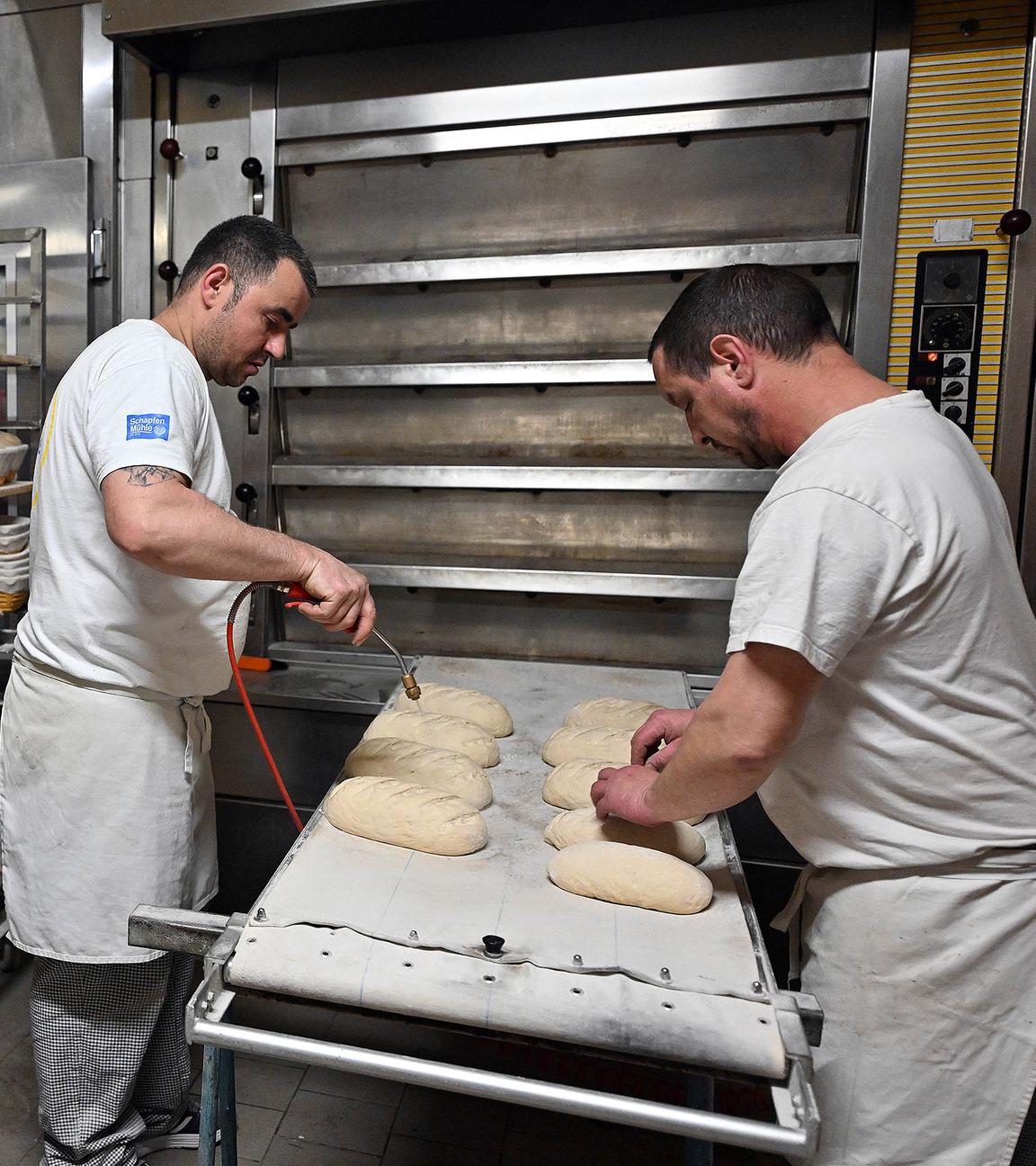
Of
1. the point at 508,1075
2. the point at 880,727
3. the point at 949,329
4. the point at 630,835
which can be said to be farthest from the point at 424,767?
the point at 949,329

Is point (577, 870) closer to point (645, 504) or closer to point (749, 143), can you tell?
point (645, 504)

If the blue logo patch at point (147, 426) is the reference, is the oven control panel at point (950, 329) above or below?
above

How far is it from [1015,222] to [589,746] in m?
1.76

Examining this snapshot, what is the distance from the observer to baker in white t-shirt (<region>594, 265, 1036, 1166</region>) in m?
1.09

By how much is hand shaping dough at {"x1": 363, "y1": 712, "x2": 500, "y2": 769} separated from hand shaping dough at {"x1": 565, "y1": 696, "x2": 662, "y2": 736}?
209 mm

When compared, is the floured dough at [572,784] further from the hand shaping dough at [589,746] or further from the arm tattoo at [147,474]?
the arm tattoo at [147,474]

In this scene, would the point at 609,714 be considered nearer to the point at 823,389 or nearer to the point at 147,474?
the point at 823,389

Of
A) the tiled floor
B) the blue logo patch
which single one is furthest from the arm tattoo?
the tiled floor

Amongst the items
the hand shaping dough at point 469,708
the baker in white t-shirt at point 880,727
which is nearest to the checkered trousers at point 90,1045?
the hand shaping dough at point 469,708

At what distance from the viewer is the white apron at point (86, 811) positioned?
1.67 metres

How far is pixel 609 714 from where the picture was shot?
6.20 ft

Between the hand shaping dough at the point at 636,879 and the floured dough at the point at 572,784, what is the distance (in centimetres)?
24

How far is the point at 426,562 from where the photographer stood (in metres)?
2.57

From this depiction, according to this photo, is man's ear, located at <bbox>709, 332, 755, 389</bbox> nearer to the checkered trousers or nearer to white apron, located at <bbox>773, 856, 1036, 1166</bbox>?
white apron, located at <bbox>773, 856, 1036, 1166</bbox>
